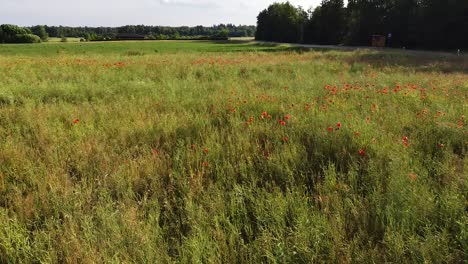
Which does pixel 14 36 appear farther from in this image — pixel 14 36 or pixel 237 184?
pixel 237 184

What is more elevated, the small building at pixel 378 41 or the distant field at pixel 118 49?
the small building at pixel 378 41

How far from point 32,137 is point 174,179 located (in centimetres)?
301

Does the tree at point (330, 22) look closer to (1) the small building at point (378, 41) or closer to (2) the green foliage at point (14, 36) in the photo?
(1) the small building at point (378, 41)

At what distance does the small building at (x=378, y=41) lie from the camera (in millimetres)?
42312

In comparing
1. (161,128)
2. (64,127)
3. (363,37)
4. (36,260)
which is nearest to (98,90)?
(64,127)

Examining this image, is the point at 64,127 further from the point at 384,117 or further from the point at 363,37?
the point at 363,37

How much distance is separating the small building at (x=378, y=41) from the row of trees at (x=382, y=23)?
3.27ft

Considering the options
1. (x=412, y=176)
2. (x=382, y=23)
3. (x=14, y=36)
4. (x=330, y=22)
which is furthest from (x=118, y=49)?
(x=14, y=36)

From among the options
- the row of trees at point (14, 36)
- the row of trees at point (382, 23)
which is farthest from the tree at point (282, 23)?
the row of trees at point (14, 36)

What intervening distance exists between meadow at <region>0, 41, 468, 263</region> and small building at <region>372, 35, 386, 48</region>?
39.9 meters

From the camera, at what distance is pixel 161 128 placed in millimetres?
5438

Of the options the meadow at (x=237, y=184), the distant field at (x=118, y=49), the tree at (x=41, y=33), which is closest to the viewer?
the meadow at (x=237, y=184)

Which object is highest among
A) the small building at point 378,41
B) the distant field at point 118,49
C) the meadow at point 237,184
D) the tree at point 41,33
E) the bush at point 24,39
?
the tree at point 41,33

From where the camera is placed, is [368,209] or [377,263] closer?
[377,263]
